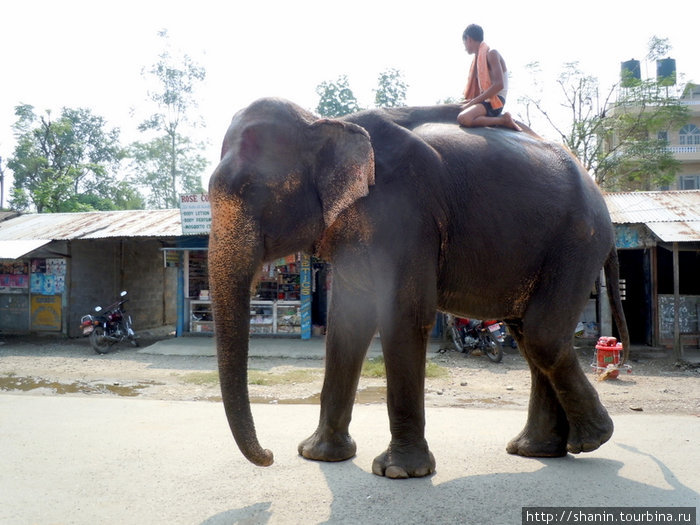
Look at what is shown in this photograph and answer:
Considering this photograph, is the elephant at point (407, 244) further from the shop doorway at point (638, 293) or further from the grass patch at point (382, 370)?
the shop doorway at point (638, 293)

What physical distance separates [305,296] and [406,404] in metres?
9.07

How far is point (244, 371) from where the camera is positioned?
2654mm

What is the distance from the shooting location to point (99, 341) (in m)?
11.4

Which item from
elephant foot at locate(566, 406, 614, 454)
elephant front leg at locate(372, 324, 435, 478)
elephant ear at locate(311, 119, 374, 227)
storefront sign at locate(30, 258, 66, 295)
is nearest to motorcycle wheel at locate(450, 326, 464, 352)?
elephant foot at locate(566, 406, 614, 454)

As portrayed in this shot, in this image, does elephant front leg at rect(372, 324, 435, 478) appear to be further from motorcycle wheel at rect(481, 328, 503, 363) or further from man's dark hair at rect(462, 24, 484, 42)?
motorcycle wheel at rect(481, 328, 503, 363)

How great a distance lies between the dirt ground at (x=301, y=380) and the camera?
7105 mm

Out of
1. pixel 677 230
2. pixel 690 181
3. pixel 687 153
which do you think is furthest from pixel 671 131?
pixel 677 230

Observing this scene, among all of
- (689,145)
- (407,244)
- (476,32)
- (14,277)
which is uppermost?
(689,145)

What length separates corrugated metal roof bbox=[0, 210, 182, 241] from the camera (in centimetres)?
1239

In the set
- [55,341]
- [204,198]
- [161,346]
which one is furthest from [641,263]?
[55,341]

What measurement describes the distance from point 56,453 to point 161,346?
8.14 m

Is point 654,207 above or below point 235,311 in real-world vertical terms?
above

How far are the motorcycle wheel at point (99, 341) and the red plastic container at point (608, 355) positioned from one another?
9385 millimetres

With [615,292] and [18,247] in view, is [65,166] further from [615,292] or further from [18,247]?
[615,292]
